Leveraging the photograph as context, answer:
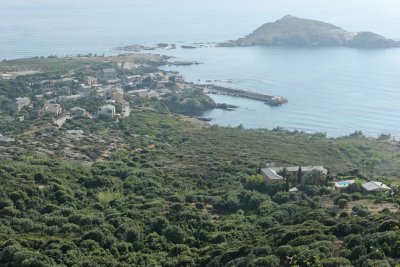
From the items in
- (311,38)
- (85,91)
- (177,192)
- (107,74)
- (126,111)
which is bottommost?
(177,192)

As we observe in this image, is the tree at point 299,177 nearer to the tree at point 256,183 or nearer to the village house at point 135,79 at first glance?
the tree at point 256,183

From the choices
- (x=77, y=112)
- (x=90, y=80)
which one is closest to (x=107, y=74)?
(x=90, y=80)

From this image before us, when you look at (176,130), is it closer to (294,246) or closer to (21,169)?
(21,169)

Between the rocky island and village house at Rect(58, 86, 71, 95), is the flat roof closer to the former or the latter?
village house at Rect(58, 86, 71, 95)

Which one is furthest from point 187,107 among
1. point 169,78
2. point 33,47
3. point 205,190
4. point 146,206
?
point 33,47

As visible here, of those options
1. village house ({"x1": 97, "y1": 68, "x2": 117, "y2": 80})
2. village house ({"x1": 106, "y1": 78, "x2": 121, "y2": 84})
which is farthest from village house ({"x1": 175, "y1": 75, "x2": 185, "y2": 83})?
village house ({"x1": 106, "y1": 78, "x2": 121, "y2": 84})

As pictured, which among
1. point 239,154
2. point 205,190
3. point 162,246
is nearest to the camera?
point 162,246

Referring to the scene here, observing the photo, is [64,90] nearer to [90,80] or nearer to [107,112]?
[90,80]
